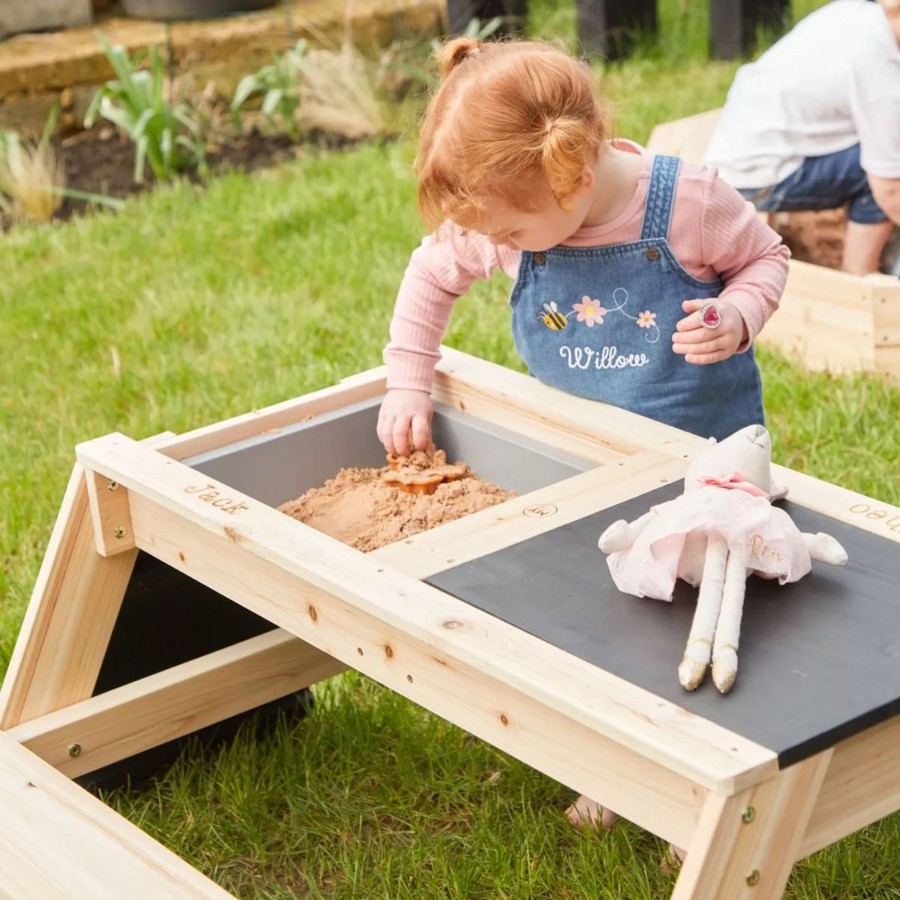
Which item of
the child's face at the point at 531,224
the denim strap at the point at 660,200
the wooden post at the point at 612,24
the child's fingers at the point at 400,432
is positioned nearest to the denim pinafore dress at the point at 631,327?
the denim strap at the point at 660,200

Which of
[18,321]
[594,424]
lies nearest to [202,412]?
[18,321]

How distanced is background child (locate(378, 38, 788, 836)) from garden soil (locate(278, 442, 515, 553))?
0.08 meters

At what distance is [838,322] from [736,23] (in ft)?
9.39

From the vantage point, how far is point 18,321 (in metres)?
3.82

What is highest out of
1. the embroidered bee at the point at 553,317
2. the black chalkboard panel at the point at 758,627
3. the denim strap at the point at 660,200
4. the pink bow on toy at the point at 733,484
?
the denim strap at the point at 660,200

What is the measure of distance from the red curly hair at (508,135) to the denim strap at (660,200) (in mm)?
146

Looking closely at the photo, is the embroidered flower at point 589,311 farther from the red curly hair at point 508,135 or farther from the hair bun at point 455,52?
the hair bun at point 455,52

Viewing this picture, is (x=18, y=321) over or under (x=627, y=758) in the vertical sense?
under

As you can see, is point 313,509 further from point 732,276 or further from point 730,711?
point 730,711

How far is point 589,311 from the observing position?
2057 mm

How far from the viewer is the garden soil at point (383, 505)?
6.21 ft

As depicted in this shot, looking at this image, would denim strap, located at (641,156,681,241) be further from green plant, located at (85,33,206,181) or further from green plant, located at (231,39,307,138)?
green plant, located at (231,39,307,138)

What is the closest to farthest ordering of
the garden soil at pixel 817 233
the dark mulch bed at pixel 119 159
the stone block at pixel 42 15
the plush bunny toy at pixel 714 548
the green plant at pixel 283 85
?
the plush bunny toy at pixel 714 548
the garden soil at pixel 817 233
the dark mulch bed at pixel 119 159
the green plant at pixel 283 85
the stone block at pixel 42 15

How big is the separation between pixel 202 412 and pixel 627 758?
2067mm
